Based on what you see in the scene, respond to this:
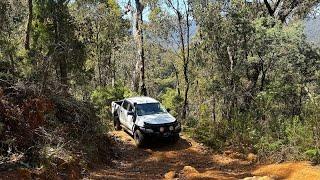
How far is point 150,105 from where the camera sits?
49.2 ft

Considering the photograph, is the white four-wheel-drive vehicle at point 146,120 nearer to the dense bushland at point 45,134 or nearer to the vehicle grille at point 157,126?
the vehicle grille at point 157,126

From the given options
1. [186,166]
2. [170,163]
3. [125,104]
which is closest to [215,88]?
[125,104]

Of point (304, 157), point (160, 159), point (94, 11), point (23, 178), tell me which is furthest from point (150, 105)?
point (94, 11)

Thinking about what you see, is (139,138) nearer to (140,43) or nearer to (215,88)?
(215,88)

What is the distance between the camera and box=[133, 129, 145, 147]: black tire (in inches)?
540

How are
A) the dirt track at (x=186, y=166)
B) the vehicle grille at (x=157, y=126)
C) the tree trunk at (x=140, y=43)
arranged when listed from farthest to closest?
the tree trunk at (x=140, y=43)
the vehicle grille at (x=157, y=126)
the dirt track at (x=186, y=166)

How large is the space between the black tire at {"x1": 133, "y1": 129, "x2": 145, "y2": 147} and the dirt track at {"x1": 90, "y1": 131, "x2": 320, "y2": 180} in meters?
0.21

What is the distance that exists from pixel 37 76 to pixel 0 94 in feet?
5.95

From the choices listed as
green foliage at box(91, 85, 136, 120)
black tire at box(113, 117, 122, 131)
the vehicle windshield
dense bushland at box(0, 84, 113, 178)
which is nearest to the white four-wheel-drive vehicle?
the vehicle windshield

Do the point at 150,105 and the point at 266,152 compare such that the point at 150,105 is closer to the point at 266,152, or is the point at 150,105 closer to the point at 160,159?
the point at 160,159

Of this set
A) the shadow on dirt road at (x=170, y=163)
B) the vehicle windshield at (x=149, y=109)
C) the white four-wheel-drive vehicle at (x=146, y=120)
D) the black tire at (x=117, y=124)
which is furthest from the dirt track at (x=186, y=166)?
the black tire at (x=117, y=124)

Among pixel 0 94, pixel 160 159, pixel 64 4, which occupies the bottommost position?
pixel 160 159

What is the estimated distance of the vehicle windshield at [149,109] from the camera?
14.6m

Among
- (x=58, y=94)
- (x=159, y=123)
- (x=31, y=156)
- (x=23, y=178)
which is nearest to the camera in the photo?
(x=23, y=178)
